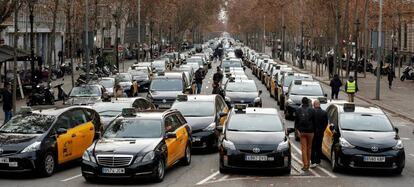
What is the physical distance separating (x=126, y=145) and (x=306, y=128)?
13.7 feet

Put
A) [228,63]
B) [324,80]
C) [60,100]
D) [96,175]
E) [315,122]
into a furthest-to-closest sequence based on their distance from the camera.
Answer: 1. [324,80]
2. [228,63]
3. [60,100]
4. [315,122]
5. [96,175]

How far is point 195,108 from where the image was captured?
851 inches

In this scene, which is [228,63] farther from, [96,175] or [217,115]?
[96,175]

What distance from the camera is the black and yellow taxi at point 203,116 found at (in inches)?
779

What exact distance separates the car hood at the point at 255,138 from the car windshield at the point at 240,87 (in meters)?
14.8

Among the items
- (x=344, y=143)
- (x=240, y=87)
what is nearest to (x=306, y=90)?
(x=240, y=87)

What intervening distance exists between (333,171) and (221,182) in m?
3.03

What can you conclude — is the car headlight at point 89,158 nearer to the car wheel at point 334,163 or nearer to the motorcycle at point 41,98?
the car wheel at point 334,163

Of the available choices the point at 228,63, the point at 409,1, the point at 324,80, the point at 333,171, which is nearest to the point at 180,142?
the point at 333,171

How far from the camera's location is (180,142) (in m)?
17.2

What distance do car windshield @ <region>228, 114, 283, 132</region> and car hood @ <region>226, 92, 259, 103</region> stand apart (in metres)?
12.2

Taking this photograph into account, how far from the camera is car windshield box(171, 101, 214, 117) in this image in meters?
21.2

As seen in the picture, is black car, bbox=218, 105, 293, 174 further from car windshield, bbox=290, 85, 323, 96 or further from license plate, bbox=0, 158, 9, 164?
car windshield, bbox=290, 85, 323, 96

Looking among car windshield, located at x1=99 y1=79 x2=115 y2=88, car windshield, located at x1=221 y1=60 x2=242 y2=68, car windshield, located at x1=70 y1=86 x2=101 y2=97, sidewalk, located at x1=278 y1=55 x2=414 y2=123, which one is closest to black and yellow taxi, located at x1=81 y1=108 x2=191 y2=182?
car windshield, located at x1=70 y1=86 x2=101 y2=97
